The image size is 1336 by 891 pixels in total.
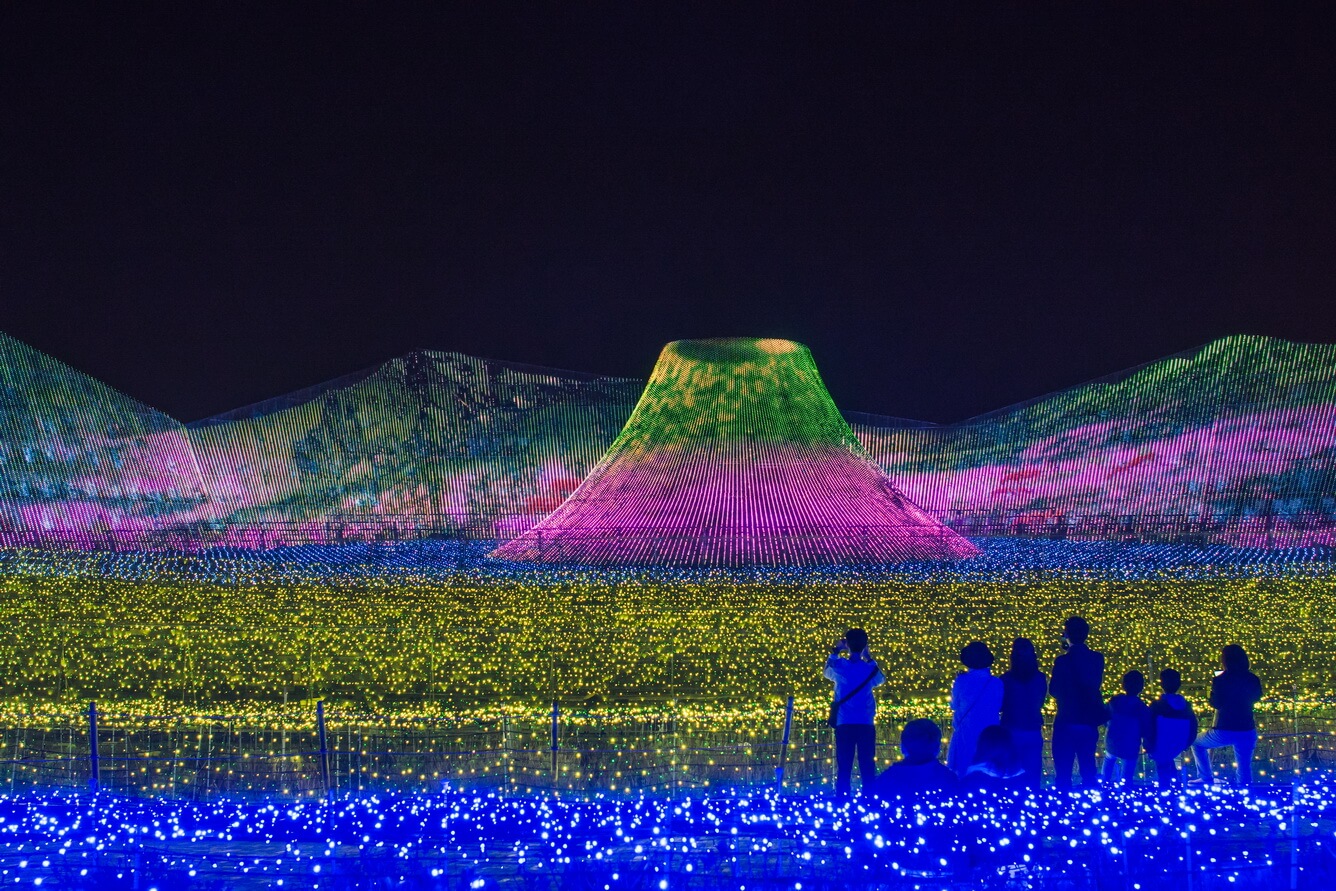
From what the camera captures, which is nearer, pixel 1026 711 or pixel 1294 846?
pixel 1294 846

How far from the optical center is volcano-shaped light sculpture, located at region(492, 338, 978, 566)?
8.67 metres

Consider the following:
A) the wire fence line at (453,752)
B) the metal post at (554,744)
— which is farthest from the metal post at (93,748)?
the metal post at (554,744)

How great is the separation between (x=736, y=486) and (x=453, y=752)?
6.04 m

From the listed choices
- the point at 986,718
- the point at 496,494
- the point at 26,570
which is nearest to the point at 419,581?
the point at 26,570

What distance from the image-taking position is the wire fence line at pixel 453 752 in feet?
12.8

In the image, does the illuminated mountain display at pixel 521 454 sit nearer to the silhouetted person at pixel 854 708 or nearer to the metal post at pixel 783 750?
the metal post at pixel 783 750

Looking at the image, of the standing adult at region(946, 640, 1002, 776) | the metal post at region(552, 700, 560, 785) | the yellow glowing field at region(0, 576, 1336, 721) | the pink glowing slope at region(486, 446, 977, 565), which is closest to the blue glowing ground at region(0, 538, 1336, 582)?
the yellow glowing field at region(0, 576, 1336, 721)

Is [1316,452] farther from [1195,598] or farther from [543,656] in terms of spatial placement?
[543,656]

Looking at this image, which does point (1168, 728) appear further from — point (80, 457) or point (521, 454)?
point (80, 457)

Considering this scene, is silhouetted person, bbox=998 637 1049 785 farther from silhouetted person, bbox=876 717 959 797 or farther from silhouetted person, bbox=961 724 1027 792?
silhouetted person, bbox=876 717 959 797

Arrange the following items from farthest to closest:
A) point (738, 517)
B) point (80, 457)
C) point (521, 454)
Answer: point (521, 454) → point (80, 457) → point (738, 517)

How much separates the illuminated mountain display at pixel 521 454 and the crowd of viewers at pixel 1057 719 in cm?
659

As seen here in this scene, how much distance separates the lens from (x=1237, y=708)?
345cm

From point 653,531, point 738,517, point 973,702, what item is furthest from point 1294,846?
point 738,517
